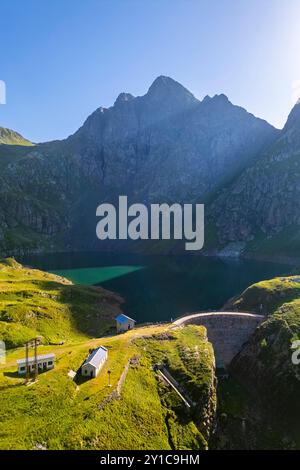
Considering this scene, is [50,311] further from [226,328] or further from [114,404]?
[114,404]

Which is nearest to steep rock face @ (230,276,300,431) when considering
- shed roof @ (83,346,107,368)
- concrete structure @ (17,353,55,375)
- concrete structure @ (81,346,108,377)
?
shed roof @ (83,346,107,368)

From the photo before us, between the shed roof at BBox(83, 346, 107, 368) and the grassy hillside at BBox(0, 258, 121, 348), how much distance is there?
69.9 ft

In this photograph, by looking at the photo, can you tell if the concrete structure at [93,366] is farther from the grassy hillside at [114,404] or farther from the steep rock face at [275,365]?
the steep rock face at [275,365]

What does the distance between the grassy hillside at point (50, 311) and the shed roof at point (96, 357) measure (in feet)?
69.9

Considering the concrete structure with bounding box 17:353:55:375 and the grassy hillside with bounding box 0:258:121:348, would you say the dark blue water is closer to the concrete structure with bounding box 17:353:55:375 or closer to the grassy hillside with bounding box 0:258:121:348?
the grassy hillside with bounding box 0:258:121:348

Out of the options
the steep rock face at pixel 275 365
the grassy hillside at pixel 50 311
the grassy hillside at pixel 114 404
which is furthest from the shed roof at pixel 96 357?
the steep rock face at pixel 275 365

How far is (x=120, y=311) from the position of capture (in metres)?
107

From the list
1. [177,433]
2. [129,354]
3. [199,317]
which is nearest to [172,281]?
[199,317]

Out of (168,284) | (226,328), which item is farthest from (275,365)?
(168,284)

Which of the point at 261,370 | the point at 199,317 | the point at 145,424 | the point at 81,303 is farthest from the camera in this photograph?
the point at 81,303

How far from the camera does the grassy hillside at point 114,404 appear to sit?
35.9m
